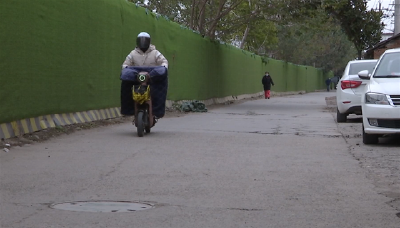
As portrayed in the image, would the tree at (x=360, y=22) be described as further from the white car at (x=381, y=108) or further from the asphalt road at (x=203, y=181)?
the asphalt road at (x=203, y=181)

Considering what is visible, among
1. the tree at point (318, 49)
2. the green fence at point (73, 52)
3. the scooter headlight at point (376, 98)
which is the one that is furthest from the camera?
the tree at point (318, 49)

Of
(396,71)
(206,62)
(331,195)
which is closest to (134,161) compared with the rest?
(331,195)

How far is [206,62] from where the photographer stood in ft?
90.7

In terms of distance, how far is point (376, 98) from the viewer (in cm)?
1148

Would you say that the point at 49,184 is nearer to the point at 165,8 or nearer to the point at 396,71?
the point at 396,71

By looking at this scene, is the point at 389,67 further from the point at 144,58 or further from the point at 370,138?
the point at 144,58

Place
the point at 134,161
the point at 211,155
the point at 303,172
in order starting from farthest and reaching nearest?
the point at 211,155 → the point at 134,161 → the point at 303,172

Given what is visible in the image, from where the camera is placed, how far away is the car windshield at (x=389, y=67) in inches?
482

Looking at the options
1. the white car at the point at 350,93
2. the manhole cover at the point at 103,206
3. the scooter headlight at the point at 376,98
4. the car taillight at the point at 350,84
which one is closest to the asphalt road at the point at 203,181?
the manhole cover at the point at 103,206

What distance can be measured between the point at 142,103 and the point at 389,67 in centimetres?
438

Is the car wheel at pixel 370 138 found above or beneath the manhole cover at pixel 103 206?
beneath

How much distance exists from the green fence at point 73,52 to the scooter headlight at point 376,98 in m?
5.43

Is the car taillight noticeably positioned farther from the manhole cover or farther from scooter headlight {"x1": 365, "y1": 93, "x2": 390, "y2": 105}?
the manhole cover

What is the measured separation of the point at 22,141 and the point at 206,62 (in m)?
17.2
